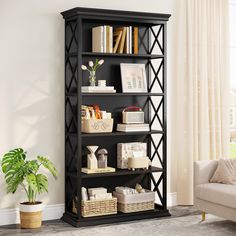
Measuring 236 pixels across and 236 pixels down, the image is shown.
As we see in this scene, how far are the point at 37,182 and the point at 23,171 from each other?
0.16 metres

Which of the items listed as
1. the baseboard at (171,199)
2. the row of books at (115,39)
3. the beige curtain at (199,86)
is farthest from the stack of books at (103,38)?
the baseboard at (171,199)

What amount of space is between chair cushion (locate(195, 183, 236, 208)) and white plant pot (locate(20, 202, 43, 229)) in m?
1.54

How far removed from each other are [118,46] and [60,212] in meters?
1.74

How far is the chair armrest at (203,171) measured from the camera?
Answer: 5238mm

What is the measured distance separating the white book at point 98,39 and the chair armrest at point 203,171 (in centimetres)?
146

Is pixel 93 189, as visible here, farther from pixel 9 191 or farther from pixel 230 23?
pixel 230 23

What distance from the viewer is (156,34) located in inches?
227

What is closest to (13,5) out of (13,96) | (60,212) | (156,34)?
(13,96)

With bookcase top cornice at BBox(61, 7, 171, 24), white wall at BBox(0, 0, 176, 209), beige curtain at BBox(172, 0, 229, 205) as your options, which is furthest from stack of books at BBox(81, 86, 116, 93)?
beige curtain at BBox(172, 0, 229, 205)

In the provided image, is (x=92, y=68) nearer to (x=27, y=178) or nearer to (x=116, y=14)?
(x=116, y=14)

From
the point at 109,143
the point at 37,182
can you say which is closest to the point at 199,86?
the point at 109,143

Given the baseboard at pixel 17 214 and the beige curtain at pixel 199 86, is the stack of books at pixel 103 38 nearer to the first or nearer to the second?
the beige curtain at pixel 199 86

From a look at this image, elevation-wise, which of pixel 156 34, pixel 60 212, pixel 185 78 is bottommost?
pixel 60 212

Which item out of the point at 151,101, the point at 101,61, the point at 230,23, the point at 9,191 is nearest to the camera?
the point at 9,191
